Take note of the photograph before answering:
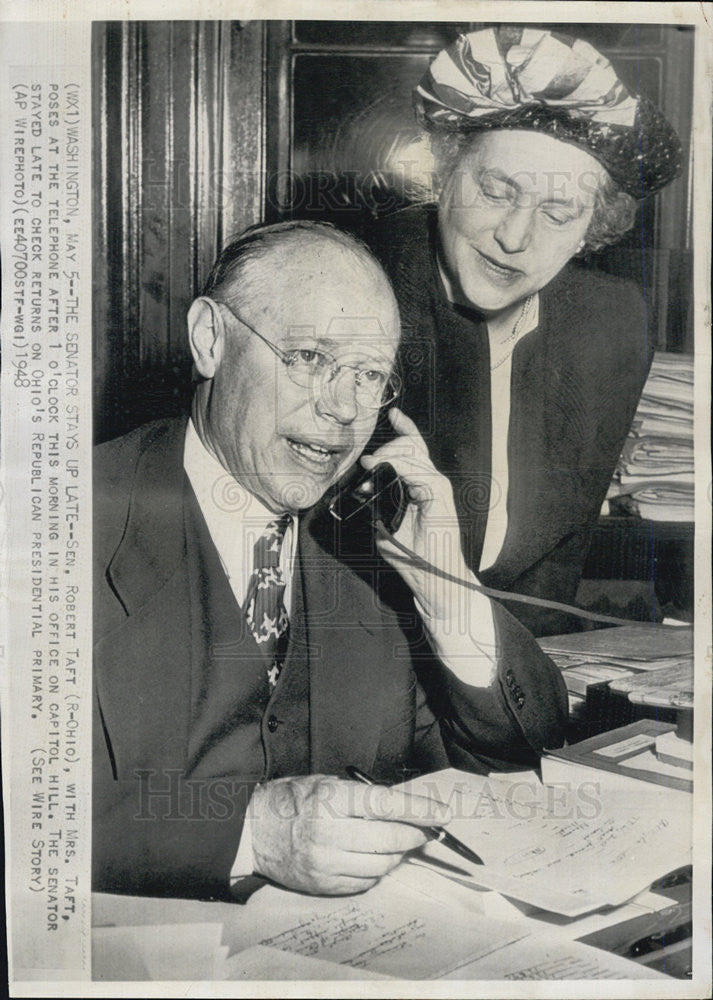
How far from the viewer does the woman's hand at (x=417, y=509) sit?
2109 mm

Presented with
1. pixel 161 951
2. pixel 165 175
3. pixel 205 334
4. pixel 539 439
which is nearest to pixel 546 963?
pixel 161 951

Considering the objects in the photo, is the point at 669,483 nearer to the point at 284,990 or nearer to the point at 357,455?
the point at 357,455

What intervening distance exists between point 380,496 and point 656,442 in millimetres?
554

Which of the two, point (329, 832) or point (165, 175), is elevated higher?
point (165, 175)

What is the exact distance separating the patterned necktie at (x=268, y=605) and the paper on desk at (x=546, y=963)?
0.70 m

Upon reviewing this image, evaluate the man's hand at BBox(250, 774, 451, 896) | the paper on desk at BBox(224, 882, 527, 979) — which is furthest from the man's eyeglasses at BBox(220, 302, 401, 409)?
the paper on desk at BBox(224, 882, 527, 979)

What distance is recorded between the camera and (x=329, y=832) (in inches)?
83.0

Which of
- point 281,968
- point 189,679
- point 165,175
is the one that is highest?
point 165,175

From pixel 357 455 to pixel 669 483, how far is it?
Result: 2.03ft

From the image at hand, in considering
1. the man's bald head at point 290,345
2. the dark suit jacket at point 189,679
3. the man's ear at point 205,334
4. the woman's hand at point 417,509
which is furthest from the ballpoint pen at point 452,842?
the man's ear at point 205,334

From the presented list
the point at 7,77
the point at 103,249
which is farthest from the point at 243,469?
the point at 7,77

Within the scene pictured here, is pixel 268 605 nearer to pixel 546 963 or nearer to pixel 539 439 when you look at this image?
pixel 539 439

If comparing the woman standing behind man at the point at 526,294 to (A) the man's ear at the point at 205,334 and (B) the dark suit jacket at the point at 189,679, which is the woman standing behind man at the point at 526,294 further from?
(A) the man's ear at the point at 205,334

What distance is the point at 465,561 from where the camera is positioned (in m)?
2.12
